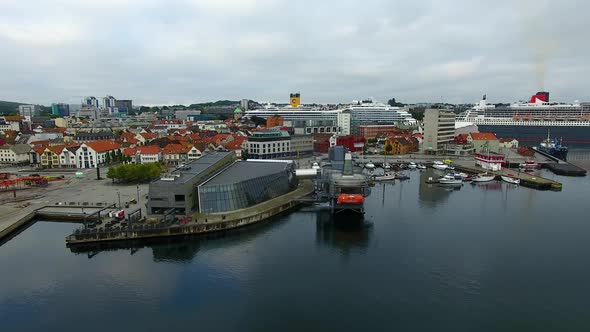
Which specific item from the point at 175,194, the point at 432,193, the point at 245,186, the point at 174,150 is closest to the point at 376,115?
the point at 174,150

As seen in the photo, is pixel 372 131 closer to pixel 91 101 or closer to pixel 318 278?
pixel 318 278

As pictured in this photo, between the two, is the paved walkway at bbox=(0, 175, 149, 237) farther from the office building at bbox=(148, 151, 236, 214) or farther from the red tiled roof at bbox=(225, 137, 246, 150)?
the red tiled roof at bbox=(225, 137, 246, 150)

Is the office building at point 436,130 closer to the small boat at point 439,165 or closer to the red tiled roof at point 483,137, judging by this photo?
the red tiled roof at point 483,137

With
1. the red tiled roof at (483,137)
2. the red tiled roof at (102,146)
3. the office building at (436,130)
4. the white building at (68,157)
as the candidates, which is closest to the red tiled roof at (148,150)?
the red tiled roof at (102,146)

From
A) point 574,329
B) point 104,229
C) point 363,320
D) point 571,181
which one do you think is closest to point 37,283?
point 104,229

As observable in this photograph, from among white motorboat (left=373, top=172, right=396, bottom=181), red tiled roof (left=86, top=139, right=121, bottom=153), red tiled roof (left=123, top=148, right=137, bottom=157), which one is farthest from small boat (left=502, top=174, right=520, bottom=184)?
red tiled roof (left=86, top=139, right=121, bottom=153)

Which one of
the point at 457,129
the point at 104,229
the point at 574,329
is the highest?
the point at 457,129

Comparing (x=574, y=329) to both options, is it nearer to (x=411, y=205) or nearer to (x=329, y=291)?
(x=329, y=291)
